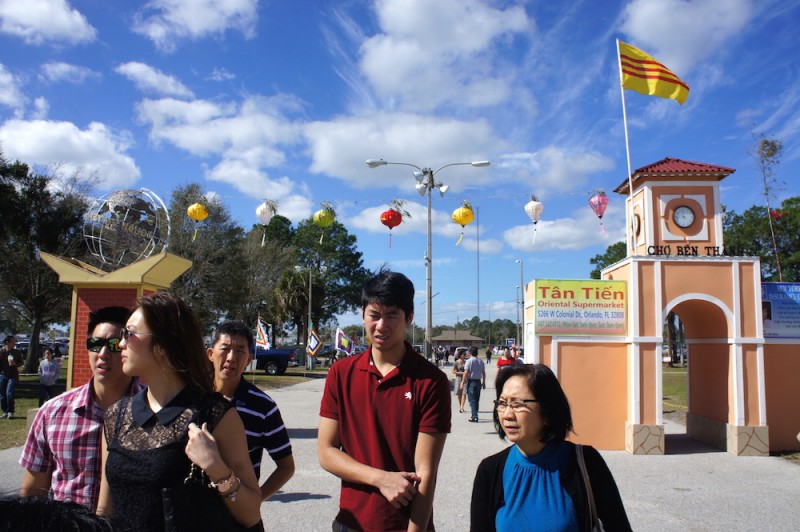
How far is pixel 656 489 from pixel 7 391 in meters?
13.1

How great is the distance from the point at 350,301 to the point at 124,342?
2205 inches

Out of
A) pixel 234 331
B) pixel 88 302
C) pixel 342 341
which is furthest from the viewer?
pixel 342 341

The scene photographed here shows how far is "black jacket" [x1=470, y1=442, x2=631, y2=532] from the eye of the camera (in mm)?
2270

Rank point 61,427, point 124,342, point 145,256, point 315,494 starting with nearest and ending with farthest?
point 124,342 < point 61,427 < point 315,494 < point 145,256

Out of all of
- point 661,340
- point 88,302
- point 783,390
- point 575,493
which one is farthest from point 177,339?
point 783,390

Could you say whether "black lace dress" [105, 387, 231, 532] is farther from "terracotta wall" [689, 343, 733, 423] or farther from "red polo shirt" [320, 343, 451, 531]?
"terracotta wall" [689, 343, 733, 423]

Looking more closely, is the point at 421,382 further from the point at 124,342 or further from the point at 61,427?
the point at 61,427

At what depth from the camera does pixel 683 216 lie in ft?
38.9

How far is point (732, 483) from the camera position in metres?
8.66

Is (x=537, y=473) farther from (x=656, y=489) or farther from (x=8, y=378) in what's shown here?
(x=8, y=378)

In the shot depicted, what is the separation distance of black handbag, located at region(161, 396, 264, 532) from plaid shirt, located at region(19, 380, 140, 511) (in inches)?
39.3

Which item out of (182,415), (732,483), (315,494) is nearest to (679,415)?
(732,483)

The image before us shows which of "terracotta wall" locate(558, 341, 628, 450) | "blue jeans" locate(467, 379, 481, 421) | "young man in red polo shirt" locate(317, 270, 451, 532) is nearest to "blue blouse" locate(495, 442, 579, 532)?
"young man in red polo shirt" locate(317, 270, 451, 532)

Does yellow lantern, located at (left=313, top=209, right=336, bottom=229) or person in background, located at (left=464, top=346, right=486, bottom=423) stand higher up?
yellow lantern, located at (left=313, top=209, right=336, bottom=229)
